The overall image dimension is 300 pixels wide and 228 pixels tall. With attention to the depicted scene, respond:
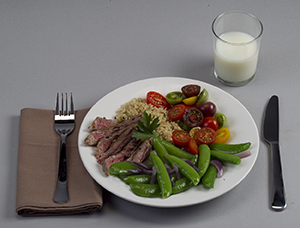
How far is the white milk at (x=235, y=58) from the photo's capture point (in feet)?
11.9

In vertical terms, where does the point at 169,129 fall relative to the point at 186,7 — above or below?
below

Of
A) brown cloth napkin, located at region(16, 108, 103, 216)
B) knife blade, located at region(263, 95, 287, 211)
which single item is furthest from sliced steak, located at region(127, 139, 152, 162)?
knife blade, located at region(263, 95, 287, 211)

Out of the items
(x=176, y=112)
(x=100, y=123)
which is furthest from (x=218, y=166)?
(x=100, y=123)

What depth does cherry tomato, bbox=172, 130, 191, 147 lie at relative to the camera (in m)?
3.08

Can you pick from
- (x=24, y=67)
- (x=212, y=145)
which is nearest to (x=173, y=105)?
(x=212, y=145)

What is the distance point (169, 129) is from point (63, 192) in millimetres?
907

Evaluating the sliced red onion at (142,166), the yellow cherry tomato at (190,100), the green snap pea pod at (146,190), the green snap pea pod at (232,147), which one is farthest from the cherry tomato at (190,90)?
the green snap pea pod at (146,190)

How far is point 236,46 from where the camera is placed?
144 inches

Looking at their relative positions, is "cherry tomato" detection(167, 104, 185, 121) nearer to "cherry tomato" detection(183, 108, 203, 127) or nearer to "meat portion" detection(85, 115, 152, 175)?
"cherry tomato" detection(183, 108, 203, 127)

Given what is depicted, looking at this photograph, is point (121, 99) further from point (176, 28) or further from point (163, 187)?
point (176, 28)

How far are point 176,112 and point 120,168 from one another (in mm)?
716

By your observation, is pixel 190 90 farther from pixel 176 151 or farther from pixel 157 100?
pixel 176 151

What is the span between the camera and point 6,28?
15.2 feet

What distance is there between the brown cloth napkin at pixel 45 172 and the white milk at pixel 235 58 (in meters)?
1.28
